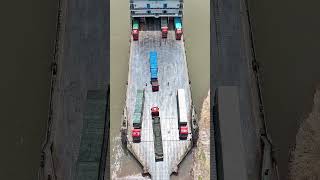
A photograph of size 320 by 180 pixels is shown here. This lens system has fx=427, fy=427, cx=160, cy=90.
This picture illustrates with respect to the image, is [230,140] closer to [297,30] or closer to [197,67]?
[197,67]

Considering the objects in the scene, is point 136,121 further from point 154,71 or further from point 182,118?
point 154,71

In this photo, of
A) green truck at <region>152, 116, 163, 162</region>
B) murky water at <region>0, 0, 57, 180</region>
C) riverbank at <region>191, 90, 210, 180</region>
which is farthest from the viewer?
murky water at <region>0, 0, 57, 180</region>

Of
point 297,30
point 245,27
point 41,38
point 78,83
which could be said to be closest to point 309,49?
point 297,30

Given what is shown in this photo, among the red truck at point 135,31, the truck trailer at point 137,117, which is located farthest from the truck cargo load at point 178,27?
the truck trailer at point 137,117

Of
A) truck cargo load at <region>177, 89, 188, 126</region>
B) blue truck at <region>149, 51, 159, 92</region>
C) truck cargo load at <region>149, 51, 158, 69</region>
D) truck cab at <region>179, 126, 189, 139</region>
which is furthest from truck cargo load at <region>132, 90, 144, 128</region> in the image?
truck cab at <region>179, 126, 189, 139</region>

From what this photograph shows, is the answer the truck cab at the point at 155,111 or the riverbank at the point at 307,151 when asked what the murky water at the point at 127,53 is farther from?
the riverbank at the point at 307,151

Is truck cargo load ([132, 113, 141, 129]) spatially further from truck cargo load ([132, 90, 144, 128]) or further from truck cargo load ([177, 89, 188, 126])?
truck cargo load ([177, 89, 188, 126])

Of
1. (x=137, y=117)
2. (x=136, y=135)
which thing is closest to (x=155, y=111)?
(x=137, y=117)
